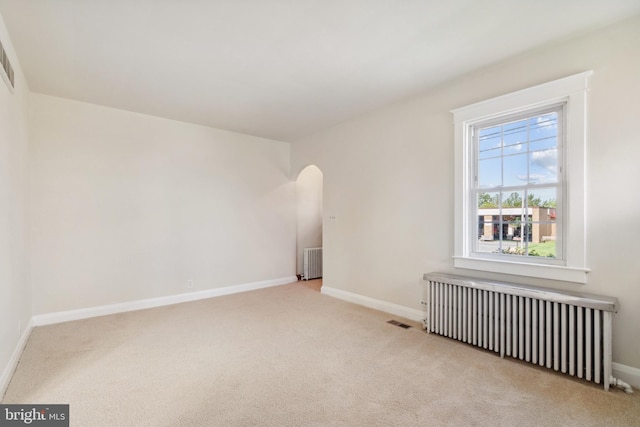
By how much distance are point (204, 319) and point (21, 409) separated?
76.4 inches

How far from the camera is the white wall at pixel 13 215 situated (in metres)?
2.40

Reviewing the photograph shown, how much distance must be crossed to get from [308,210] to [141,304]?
136 inches

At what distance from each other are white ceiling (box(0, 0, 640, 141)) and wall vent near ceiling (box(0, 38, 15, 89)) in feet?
0.72

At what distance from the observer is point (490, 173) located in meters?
3.26

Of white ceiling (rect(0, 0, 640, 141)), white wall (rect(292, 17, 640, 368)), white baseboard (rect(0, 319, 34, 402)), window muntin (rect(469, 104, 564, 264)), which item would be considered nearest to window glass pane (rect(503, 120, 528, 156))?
window muntin (rect(469, 104, 564, 264))

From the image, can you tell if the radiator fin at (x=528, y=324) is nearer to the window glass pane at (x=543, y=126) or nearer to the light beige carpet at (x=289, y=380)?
the light beige carpet at (x=289, y=380)

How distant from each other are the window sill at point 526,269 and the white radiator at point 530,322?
0.48 feet

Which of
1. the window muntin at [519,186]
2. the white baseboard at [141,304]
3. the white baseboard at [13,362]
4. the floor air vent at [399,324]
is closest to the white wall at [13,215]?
the white baseboard at [13,362]

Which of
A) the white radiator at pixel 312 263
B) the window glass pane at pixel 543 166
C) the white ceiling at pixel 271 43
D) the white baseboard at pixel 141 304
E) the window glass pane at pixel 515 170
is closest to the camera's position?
the white ceiling at pixel 271 43

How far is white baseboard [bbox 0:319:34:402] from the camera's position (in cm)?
229

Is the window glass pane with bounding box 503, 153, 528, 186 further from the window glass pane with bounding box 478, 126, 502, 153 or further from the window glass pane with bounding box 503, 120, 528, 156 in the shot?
the window glass pane with bounding box 478, 126, 502, 153

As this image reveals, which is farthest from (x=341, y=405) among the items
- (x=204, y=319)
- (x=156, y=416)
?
(x=204, y=319)

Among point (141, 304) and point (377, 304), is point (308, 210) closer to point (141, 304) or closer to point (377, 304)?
point (377, 304)

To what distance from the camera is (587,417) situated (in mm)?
1973
